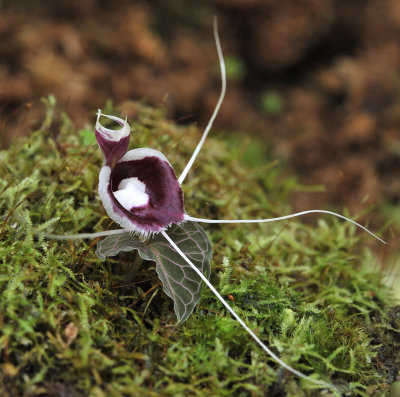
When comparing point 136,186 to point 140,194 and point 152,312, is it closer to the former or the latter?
point 140,194

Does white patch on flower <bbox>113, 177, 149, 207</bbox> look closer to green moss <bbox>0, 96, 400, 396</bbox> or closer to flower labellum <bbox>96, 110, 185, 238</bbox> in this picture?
flower labellum <bbox>96, 110, 185, 238</bbox>

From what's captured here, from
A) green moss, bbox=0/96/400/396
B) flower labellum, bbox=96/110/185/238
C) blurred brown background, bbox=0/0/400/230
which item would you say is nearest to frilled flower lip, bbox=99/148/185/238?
flower labellum, bbox=96/110/185/238

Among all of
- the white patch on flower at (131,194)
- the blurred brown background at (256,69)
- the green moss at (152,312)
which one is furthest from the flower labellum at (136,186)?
the blurred brown background at (256,69)

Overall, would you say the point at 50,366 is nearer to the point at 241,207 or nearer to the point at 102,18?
the point at 241,207

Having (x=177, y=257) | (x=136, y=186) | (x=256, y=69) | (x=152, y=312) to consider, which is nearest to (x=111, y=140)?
(x=136, y=186)

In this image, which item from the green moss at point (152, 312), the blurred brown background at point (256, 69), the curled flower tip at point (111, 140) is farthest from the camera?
the blurred brown background at point (256, 69)

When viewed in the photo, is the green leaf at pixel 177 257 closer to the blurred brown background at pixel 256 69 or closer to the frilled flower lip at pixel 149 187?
the frilled flower lip at pixel 149 187

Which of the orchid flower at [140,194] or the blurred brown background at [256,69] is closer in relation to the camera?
the orchid flower at [140,194]
